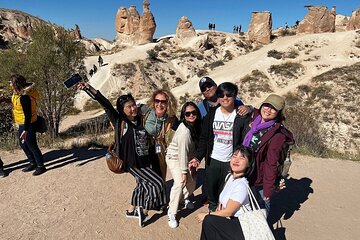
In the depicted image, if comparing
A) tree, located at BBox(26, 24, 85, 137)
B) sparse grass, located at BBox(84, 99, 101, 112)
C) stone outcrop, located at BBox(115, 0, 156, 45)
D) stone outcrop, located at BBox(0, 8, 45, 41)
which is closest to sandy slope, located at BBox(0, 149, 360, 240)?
tree, located at BBox(26, 24, 85, 137)

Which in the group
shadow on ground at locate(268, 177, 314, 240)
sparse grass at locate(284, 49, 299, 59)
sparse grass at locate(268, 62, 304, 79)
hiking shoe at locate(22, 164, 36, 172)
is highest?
sparse grass at locate(284, 49, 299, 59)

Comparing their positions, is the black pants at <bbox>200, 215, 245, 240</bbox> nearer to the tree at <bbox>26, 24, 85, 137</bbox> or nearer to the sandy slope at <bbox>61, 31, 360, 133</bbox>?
the tree at <bbox>26, 24, 85, 137</bbox>

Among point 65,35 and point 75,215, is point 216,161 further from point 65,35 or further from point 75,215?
point 65,35

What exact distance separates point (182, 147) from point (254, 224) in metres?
1.20

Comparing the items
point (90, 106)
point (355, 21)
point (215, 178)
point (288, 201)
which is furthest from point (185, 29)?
point (215, 178)

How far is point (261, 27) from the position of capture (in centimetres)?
2981

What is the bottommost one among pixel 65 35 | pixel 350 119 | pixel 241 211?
pixel 350 119

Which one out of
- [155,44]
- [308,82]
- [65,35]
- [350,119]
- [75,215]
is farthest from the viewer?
[155,44]

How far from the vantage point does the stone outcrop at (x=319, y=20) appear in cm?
2740

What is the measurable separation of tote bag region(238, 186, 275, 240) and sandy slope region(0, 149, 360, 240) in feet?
3.89

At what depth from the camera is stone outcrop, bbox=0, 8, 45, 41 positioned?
44.5 m

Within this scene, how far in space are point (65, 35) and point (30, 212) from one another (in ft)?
32.5

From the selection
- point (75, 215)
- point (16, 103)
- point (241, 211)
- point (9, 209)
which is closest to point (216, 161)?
point (241, 211)

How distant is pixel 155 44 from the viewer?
3148 cm
